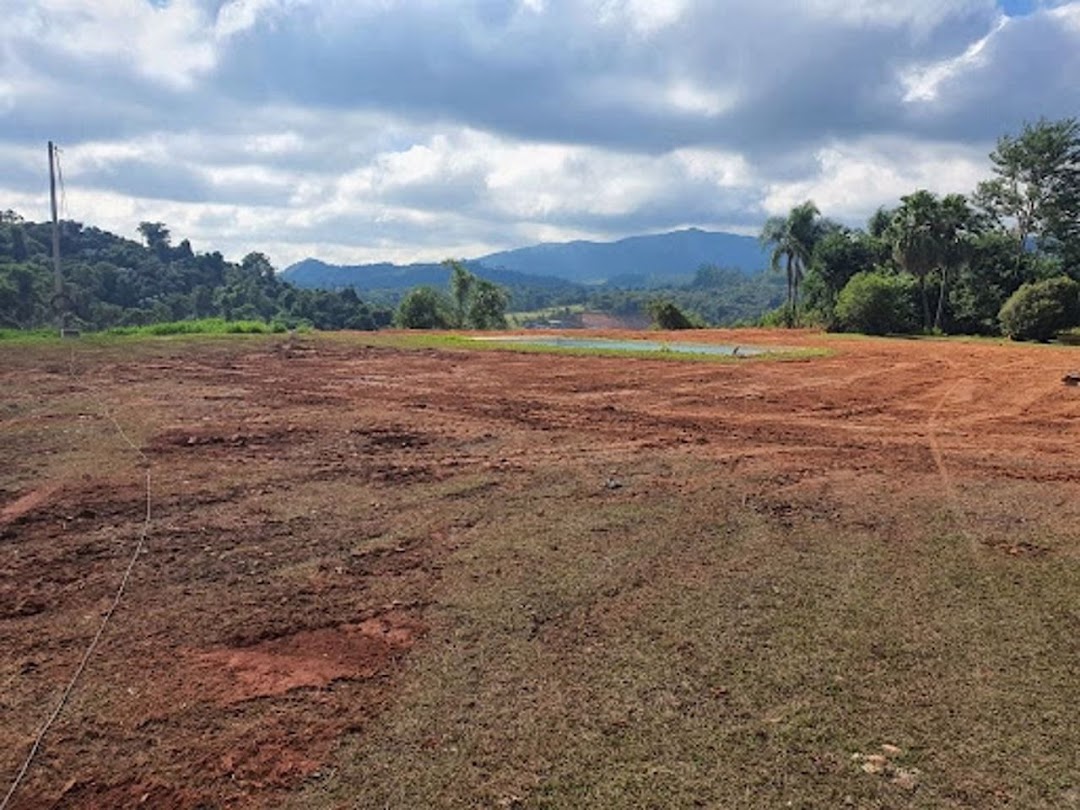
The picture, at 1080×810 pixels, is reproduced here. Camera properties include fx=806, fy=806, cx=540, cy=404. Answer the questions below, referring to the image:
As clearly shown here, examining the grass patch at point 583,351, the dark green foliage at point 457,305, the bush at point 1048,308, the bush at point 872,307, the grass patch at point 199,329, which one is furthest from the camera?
the dark green foliage at point 457,305

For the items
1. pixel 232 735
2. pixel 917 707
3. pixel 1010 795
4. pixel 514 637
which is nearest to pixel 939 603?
pixel 917 707

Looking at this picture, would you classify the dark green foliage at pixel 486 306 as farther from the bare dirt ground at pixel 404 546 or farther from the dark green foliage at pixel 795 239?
the bare dirt ground at pixel 404 546

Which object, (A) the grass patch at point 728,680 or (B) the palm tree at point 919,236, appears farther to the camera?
(B) the palm tree at point 919,236

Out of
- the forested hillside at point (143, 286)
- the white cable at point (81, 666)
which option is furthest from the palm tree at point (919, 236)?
the forested hillside at point (143, 286)

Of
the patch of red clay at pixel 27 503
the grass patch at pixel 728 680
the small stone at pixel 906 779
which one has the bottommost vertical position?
the small stone at pixel 906 779

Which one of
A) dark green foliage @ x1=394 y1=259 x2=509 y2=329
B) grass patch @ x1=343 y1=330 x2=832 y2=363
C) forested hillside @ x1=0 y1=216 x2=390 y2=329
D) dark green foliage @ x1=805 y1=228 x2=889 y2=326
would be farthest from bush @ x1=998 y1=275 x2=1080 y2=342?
forested hillside @ x1=0 y1=216 x2=390 y2=329

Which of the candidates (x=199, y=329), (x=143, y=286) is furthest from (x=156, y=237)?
(x=199, y=329)

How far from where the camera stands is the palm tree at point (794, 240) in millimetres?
55969

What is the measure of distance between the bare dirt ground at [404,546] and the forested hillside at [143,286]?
4830cm

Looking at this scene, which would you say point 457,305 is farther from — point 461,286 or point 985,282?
point 985,282

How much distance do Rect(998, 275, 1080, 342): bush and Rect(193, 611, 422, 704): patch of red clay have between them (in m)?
36.5

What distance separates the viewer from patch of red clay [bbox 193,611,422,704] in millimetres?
4535

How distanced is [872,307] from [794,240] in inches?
753

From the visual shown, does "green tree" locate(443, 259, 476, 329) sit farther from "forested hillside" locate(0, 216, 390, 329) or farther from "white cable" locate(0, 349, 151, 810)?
"white cable" locate(0, 349, 151, 810)
